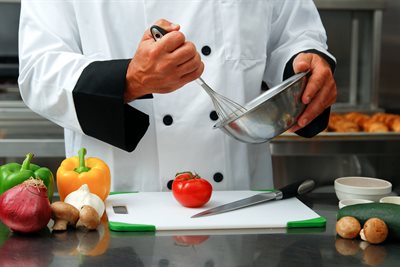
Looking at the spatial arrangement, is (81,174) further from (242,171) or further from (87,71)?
(242,171)

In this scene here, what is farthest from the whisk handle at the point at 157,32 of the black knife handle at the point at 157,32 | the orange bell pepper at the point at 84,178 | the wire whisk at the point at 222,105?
the orange bell pepper at the point at 84,178

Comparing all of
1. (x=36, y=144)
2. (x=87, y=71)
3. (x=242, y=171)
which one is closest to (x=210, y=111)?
(x=242, y=171)

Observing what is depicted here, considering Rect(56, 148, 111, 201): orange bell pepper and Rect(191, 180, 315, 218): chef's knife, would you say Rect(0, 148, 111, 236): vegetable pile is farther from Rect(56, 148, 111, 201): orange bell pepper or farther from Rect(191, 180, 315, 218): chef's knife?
Rect(191, 180, 315, 218): chef's knife

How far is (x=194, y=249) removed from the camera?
1.08m

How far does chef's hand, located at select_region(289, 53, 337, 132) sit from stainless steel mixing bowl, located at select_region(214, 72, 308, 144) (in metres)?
0.02

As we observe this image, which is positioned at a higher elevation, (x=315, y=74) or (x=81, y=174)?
(x=315, y=74)

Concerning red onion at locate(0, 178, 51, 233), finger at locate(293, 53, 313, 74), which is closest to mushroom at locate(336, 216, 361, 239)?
finger at locate(293, 53, 313, 74)

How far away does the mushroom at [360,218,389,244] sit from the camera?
1.11 m

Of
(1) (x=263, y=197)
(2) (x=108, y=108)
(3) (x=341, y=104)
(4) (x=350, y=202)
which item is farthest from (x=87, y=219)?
(3) (x=341, y=104)

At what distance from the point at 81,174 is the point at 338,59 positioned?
1651 mm

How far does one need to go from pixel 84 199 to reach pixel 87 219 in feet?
0.21

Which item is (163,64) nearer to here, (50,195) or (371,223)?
(50,195)

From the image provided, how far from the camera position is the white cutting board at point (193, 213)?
120 centimetres

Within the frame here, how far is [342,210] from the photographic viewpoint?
121cm
